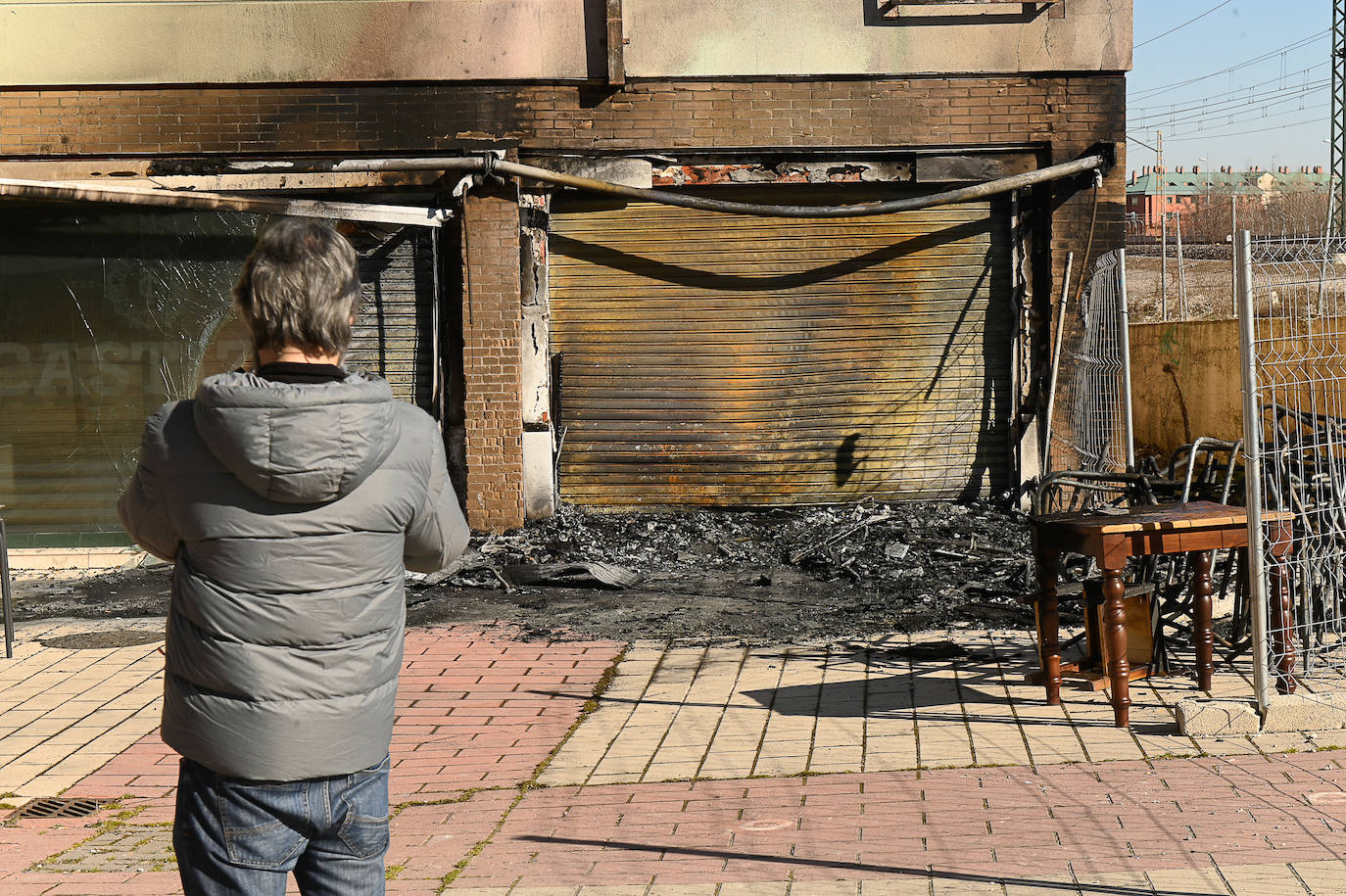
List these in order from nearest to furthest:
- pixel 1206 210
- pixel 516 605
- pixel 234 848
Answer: pixel 234 848 → pixel 516 605 → pixel 1206 210

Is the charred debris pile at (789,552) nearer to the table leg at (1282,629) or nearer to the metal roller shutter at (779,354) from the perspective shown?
the metal roller shutter at (779,354)

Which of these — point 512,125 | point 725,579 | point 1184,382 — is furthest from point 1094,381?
point 1184,382

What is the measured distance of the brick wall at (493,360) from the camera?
36.7ft

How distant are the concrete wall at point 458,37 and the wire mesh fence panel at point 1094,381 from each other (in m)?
2.18

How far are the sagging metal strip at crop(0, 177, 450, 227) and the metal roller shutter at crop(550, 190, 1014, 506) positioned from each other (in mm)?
1435

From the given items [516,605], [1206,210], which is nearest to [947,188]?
[516,605]

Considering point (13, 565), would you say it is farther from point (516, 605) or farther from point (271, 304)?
point (271, 304)

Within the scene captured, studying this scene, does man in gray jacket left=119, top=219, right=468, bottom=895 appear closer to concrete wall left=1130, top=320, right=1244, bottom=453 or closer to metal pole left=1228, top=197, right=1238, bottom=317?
metal pole left=1228, top=197, right=1238, bottom=317

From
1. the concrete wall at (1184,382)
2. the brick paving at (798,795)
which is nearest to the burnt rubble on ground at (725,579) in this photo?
the brick paving at (798,795)

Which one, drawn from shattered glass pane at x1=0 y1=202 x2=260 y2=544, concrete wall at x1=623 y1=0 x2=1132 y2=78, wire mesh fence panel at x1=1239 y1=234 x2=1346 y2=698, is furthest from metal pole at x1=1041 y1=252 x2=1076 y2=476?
shattered glass pane at x1=0 y1=202 x2=260 y2=544

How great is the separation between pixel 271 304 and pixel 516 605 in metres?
6.72

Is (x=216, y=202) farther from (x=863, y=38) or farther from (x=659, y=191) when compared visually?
(x=863, y=38)

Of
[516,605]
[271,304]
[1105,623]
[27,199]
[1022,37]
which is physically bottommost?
[516,605]

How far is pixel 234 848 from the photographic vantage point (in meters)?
2.52
